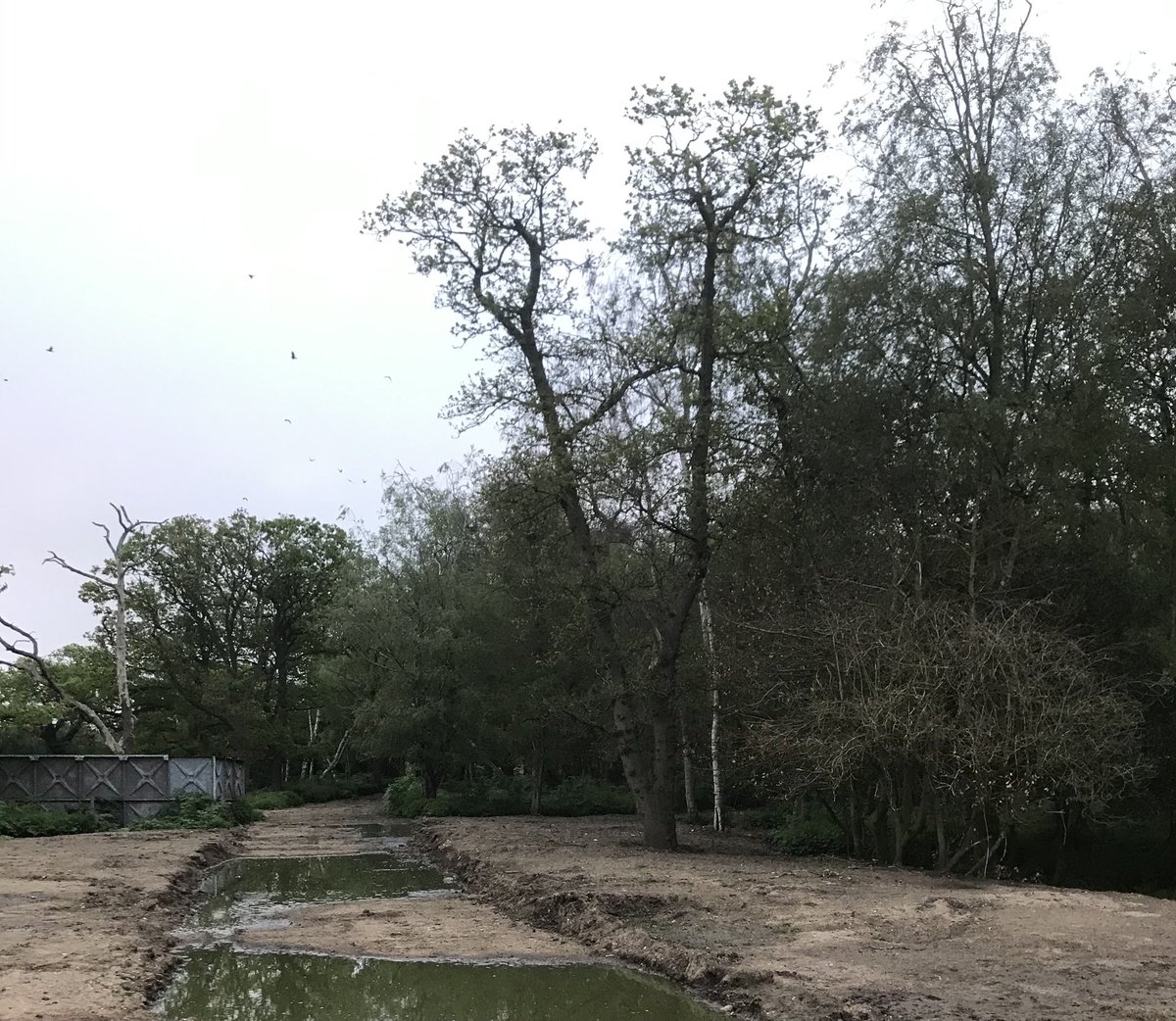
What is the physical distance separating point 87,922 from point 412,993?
4663mm

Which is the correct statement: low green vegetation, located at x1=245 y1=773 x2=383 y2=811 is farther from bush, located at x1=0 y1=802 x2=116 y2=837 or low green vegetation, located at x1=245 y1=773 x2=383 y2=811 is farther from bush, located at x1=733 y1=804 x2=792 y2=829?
bush, located at x1=733 y1=804 x2=792 y2=829

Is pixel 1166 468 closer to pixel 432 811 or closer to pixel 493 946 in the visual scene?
pixel 493 946

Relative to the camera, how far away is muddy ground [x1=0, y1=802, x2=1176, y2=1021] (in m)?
7.83

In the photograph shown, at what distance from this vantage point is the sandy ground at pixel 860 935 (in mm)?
7707

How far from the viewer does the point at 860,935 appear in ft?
34.0

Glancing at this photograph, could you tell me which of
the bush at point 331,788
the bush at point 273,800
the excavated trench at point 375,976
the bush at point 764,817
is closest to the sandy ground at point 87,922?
the excavated trench at point 375,976

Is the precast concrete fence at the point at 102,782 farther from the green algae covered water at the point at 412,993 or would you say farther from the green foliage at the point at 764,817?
the green algae covered water at the point at 412,993

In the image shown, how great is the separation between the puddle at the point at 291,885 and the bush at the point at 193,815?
557 centimetres

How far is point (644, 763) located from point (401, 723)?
48.6ft

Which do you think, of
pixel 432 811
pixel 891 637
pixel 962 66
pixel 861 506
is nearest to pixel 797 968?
pixel 891 637

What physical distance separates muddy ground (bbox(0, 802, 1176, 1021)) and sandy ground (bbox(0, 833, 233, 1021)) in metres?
0.03

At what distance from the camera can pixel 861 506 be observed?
18.5 metres

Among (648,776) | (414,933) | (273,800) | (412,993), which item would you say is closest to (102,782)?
(648,776)

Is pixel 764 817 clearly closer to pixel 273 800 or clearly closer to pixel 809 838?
pixel 809 838
